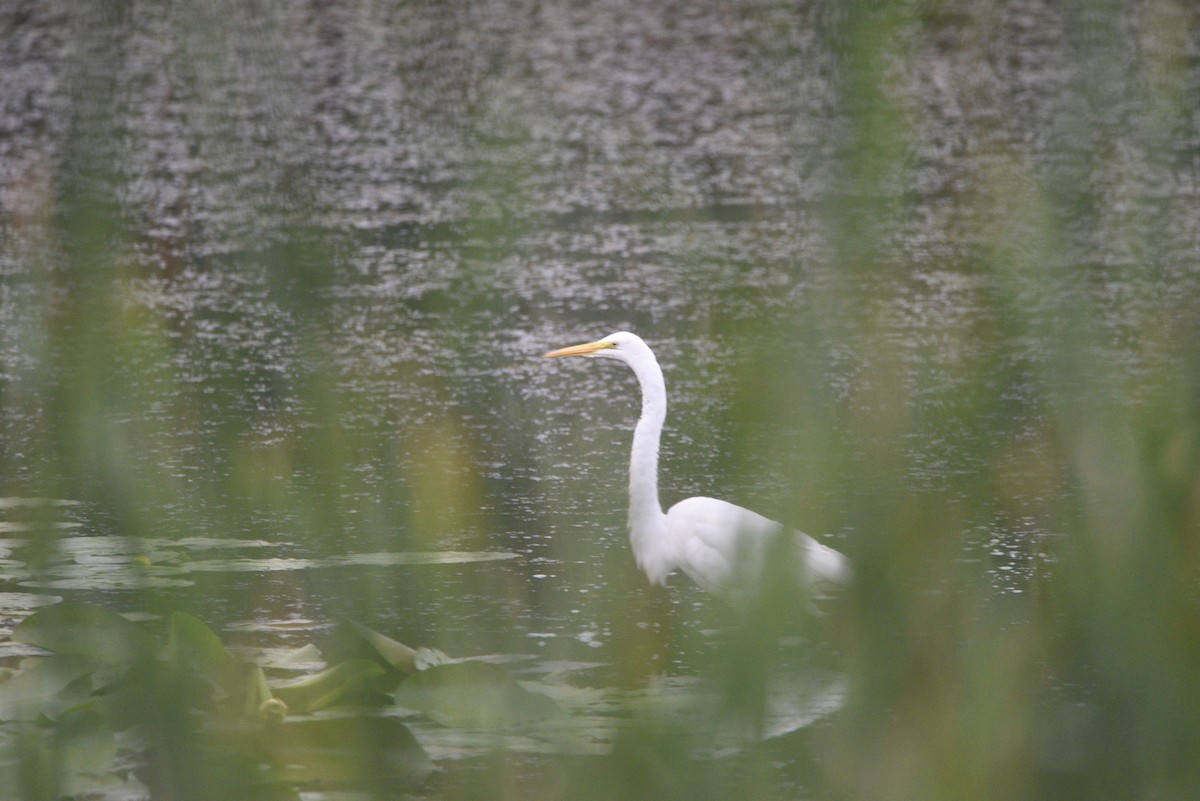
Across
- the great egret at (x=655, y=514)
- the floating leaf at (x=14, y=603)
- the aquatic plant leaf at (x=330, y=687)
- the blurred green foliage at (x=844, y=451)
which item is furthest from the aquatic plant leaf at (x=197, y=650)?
the floating leaf at (x=14, y=603)

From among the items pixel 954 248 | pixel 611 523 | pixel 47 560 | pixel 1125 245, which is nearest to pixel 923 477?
pixel 1125 245

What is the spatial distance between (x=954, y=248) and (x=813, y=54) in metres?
6.49

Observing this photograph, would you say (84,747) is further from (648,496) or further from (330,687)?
(648,496)

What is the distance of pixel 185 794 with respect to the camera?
4.50 feet

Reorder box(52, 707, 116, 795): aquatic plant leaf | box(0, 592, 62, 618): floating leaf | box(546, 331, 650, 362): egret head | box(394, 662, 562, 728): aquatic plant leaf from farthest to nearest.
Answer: box(546, 331, 650, 362): egret head → box(0, 592, 62, 618): floating leaf → box(52, 707, 116, 795): aquatic plant leaf → box(394, 662, 562, 728): aquatic plant leaf

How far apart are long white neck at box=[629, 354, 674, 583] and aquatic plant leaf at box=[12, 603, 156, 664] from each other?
6.13 feet

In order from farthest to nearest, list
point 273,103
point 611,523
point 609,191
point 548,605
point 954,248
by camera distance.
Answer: point 609,191 < point 954,248 < point 611,523 < point 548,605 < point 273,103

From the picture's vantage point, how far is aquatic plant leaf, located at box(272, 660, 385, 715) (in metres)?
2.42

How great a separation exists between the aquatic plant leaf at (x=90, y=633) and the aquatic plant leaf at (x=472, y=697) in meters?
0.35

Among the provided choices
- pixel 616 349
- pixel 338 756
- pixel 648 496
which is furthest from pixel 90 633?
pixel 616 349

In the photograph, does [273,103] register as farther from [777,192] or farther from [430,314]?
[777,192]

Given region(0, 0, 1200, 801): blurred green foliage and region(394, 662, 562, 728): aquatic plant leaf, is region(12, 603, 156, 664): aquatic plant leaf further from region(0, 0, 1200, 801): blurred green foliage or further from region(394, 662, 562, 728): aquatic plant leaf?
region(394, 662, 562, 728): aquatic plant leaf

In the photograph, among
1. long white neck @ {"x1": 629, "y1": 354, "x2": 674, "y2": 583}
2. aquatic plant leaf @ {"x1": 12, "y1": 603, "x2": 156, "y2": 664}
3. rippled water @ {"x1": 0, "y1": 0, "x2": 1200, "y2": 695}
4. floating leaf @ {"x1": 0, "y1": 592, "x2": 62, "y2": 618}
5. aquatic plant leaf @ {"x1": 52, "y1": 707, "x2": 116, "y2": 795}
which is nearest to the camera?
rippled water @ {"x1": 0, "y1": 0, "x2": 1200, "y2": 695}

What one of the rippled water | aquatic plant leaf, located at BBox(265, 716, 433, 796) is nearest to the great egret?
aquatic plant leaf, located at BBox(265, 716, 433, 796)
